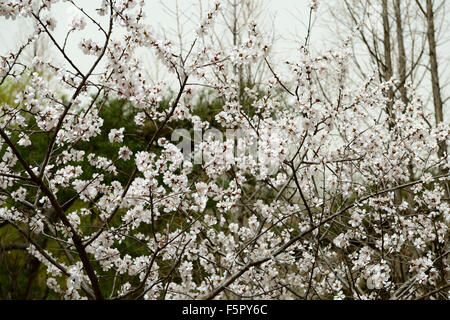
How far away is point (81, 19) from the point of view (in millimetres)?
2193

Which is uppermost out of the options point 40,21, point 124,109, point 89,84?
point 124,109

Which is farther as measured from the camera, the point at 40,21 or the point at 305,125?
the point at 305,125

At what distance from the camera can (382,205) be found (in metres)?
3.00

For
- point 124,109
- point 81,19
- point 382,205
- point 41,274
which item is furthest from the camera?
point 41,274

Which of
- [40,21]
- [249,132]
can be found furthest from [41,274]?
[40,21]

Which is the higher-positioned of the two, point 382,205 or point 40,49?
point 40,49

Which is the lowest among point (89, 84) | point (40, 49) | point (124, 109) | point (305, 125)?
point (305, 125)

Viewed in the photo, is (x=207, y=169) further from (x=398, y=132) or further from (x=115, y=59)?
(x=398, y=132)

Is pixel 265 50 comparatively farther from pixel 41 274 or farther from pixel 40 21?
pixel 41 274

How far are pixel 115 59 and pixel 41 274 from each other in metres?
7.19
